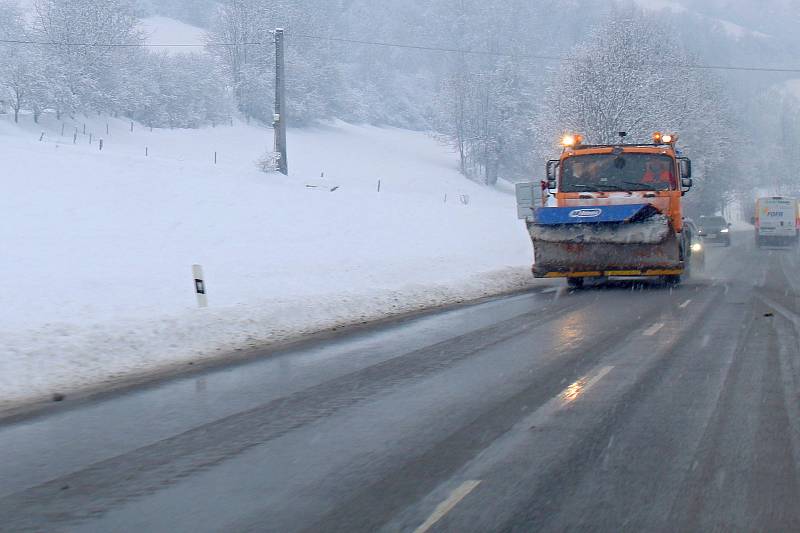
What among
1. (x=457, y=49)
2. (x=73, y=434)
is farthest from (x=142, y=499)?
(x=457, y=49)

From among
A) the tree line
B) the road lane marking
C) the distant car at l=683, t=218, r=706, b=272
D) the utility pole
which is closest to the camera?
the road lane marking

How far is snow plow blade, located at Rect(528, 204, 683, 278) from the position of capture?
64.7ft

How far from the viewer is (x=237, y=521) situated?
521cm

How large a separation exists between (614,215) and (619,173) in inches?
64.2

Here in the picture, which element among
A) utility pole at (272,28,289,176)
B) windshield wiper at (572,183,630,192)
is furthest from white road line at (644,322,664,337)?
utility pole at (272,28,289,176)

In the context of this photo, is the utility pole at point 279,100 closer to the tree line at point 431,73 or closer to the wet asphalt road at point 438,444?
the tree line at point 431,73

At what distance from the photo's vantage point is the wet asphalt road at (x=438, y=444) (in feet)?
17.5

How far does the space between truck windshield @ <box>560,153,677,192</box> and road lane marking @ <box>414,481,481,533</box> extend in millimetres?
15901

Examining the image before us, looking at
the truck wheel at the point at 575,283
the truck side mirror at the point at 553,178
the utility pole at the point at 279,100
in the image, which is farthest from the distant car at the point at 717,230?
the truck side mirror at the point at 553,178

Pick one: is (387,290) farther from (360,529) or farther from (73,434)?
(360,529)

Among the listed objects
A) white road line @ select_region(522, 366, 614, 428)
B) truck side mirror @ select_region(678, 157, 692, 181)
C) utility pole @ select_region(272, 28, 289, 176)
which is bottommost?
white road line @ select_region(522, 366, 614, 428)

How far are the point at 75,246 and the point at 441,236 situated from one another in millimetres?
15677

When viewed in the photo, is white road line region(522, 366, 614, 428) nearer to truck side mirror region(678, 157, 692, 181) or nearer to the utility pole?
truck side mirror region(678, 157, 692, 181)

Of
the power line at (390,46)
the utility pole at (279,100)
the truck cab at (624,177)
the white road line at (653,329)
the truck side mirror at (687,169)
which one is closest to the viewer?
the white road line at (653,329)
